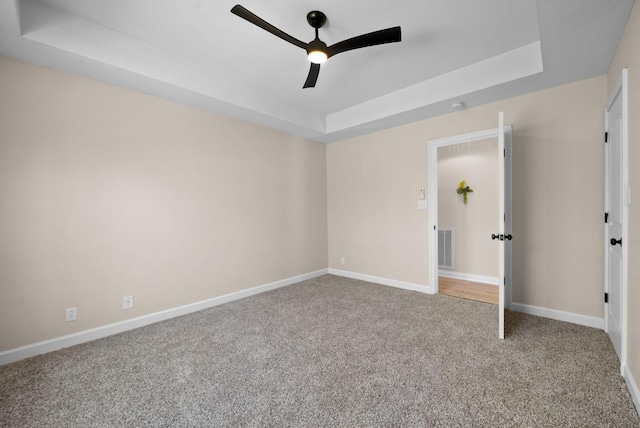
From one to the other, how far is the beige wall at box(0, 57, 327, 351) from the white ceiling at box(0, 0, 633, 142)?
27 centimetres

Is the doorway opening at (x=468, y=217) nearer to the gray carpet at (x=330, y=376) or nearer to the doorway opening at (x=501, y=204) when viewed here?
the doorway opening at (x=501, y=204)

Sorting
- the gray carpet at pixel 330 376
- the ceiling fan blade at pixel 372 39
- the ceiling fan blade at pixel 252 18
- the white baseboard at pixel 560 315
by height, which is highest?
the ceiling fan blade at pixel 252 18

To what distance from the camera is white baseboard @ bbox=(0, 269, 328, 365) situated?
2266 millimetres

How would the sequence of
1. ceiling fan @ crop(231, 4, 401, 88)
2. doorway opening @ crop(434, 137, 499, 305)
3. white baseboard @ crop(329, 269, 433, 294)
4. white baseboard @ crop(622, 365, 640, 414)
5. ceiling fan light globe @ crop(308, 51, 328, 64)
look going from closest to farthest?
1. white baseboard @ crop(622, 365, 640, 414)
2. ceiling fan @ crop(231, 4, 401, 88)
3. ceiling fan light globe @ crop(308, 51, 328, 64)
4. white baseboard @ crop(329, 269, 433, 294)
5. doorway opening @ crop(434, 137, 499, 305)

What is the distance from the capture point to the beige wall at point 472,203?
429 cm

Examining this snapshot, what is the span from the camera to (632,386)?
5.56ft

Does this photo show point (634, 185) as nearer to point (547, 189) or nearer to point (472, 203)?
point (547, 189)

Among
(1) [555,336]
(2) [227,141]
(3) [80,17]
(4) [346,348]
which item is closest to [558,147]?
(1) [555,336]

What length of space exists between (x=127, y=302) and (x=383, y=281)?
3.25m

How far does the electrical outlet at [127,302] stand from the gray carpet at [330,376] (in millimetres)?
252

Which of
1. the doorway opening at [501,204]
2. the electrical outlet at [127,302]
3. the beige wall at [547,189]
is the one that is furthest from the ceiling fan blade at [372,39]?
the electrical outlet at [127,302]

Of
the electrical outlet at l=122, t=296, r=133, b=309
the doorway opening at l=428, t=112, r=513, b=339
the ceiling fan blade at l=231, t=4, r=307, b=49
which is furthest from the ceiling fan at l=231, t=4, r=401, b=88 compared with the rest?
the electrical outlet at l=122, t=296, r=133, b=309

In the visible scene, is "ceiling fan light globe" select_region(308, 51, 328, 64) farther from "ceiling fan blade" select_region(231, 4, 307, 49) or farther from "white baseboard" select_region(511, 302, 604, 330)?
"white baseboard" select_region(511, 302, 604, 330)

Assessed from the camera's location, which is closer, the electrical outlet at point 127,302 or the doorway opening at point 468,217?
the electrical outlet at point 127,302
